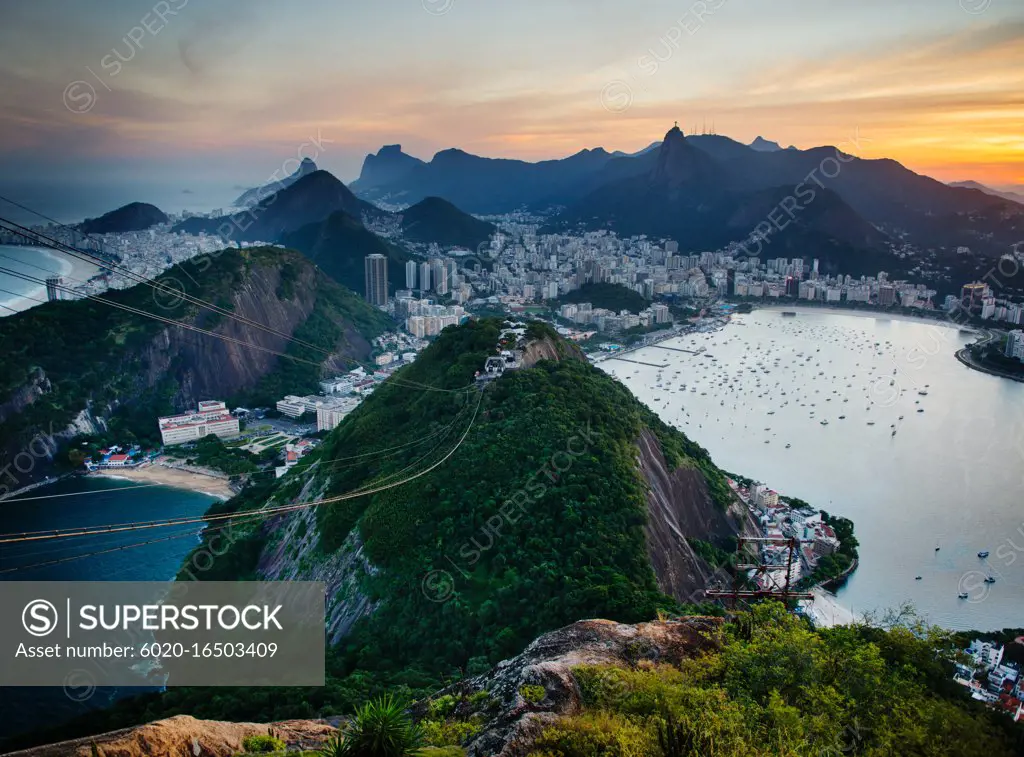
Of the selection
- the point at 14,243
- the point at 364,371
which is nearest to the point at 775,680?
the point at 364,371

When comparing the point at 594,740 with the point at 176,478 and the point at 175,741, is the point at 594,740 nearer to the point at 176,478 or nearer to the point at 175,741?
the point at 175,741

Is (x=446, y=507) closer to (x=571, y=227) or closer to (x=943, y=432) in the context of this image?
(x=943, y=432)

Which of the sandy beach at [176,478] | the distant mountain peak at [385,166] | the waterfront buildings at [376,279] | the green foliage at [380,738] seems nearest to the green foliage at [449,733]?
the green foliage at [380,738]

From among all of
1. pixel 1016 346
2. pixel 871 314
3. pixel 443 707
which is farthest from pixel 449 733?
pixel 871 314

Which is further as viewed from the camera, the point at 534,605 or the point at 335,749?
the point at 534,605

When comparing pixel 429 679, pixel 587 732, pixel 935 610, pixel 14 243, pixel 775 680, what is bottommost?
pixel 935 610
